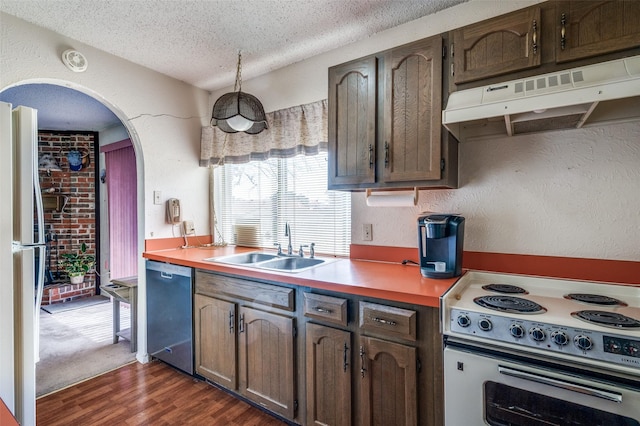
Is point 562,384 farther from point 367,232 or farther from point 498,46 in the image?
point 498,46

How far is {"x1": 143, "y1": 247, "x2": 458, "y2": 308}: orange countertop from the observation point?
4.57 feet

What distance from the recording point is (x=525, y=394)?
3.71 feet

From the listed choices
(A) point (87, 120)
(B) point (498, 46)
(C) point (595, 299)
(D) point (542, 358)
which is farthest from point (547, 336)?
(A) point (87, 120)

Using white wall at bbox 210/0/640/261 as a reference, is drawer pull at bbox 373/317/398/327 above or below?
below

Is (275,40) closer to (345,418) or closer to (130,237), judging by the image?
(345,418)

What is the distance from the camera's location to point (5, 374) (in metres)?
1.58

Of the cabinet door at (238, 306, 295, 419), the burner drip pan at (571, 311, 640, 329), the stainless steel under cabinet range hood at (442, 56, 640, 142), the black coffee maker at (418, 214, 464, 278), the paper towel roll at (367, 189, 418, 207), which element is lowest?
the cabinet door at (238, 306, 295, 419)

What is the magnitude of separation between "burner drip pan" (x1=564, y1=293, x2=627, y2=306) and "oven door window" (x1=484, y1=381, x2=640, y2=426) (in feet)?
1.45

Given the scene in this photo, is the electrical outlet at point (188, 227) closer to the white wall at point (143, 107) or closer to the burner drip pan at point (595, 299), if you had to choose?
the white wall at point (143, 107)

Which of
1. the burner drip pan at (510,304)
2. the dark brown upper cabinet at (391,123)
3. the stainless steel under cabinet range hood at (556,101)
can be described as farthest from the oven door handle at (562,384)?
the stainless steel under cabinet range hood at (556,101)

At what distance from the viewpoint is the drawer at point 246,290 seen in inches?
69.5

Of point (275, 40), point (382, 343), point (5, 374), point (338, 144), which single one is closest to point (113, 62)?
point (275, 40)

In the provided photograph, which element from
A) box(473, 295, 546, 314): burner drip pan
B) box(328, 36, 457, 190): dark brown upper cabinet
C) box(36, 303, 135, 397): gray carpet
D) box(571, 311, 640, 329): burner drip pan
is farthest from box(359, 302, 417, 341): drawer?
box(36, 303, 135, 397): gray carpet

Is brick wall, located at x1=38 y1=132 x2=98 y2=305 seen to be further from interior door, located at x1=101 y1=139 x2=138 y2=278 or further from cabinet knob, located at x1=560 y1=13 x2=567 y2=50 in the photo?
cabinet knob, located at x1=560 y1=13 x2=567 y2=50
